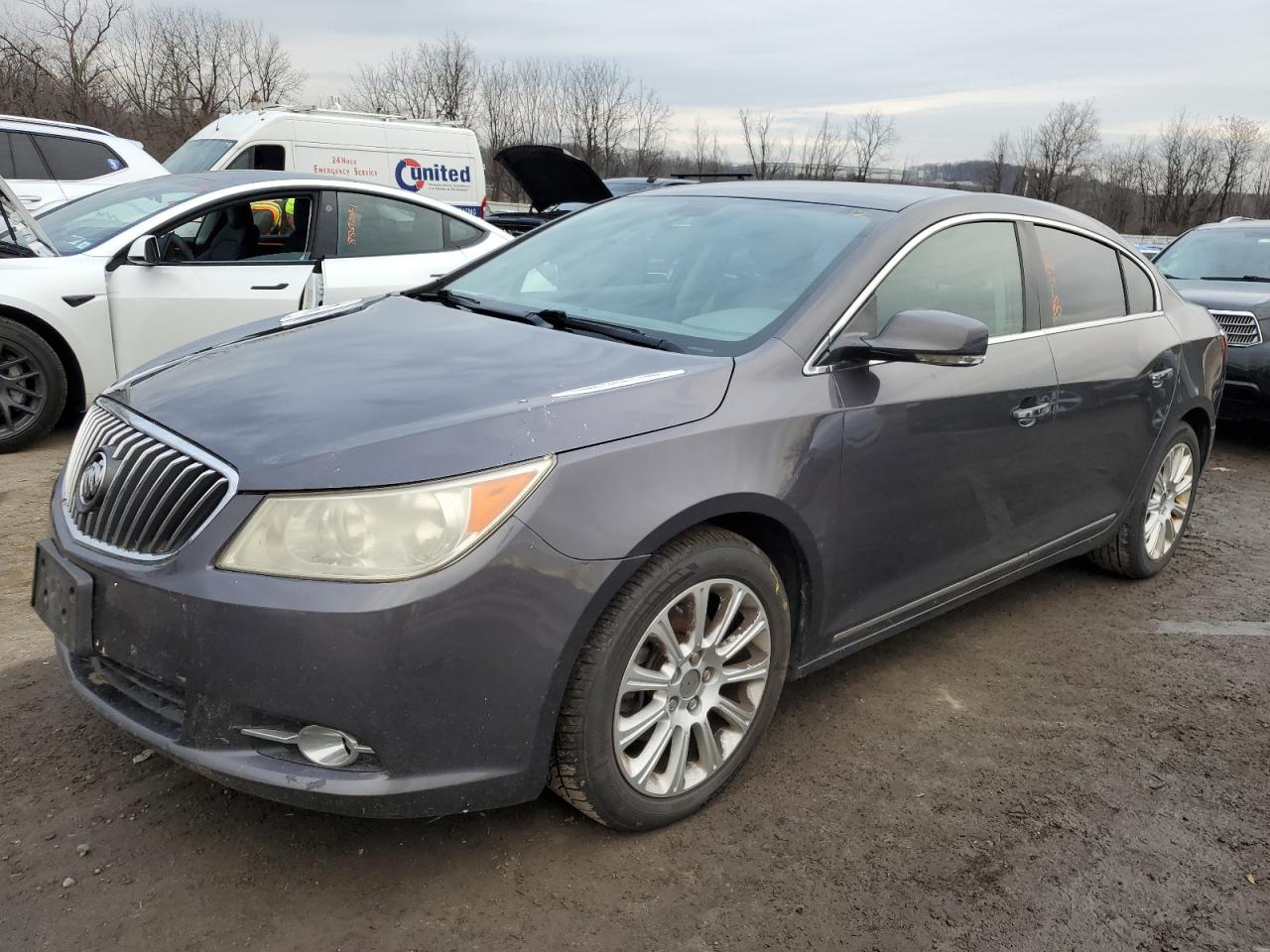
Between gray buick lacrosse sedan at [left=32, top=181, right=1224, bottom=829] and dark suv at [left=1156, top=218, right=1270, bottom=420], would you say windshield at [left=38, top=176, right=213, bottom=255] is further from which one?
dark suv at [left=1156, top=218, right=1270, bottom=420]

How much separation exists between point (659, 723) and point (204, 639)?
3.56ft

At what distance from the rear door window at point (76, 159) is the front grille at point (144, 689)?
9.88 m

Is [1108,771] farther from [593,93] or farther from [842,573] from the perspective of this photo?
[593,93]

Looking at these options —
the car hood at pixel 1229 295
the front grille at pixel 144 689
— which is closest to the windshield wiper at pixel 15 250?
the front grille at pixel 144 689

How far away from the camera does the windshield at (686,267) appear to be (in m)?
2.87

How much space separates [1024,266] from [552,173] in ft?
17.2

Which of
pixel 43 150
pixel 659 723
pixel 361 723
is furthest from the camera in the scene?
pixel 43 150

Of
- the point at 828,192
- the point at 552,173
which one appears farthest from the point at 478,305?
the point at 552,173

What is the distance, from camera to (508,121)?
42656mm

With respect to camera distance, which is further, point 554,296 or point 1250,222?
point 1250,222

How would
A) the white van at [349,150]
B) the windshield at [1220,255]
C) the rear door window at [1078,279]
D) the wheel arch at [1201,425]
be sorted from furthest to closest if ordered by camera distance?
the white van at [349,150] < the windshield at [1220,255] < the wheel arch at [1201,425] < the rear door window at [1078,279]

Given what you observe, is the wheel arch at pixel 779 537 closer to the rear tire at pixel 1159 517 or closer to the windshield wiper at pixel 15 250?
the rear tire at pixel 1159 517

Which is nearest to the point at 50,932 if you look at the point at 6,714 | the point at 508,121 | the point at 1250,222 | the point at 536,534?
the point at 6,714

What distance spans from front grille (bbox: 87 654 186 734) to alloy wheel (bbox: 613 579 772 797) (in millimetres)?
965
